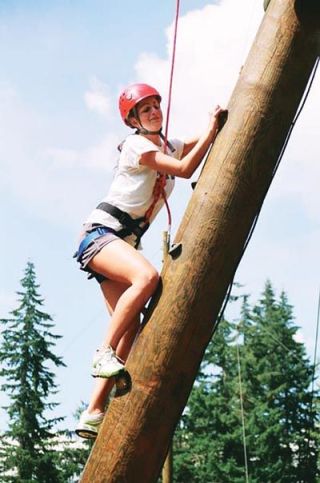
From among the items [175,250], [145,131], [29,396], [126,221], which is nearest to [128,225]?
[126,221]

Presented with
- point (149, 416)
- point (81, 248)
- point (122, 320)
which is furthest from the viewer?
point (81, 248)

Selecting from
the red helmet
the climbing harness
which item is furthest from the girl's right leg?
the red helmet

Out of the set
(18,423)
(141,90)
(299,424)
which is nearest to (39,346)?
(18,423)

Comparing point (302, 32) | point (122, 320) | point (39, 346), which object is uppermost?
point (39, 346)

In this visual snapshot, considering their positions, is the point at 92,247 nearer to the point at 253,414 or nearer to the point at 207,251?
the point at 207,251

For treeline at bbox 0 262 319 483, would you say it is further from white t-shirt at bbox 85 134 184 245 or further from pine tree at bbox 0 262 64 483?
white t-shirt at bbox 85 134 184 245

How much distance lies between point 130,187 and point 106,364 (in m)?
0.86

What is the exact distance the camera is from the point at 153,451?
2658 mm

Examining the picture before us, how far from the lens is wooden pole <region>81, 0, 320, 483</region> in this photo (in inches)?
105

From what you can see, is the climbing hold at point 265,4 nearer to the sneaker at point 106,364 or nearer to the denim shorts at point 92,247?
the denim shorts at point 92,247

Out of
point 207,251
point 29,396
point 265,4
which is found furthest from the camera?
point 29,396

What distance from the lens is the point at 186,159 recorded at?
10.1ft

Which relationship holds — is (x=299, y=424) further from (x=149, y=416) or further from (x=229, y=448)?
(x=149, y=416)

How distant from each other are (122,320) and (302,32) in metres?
1.39
